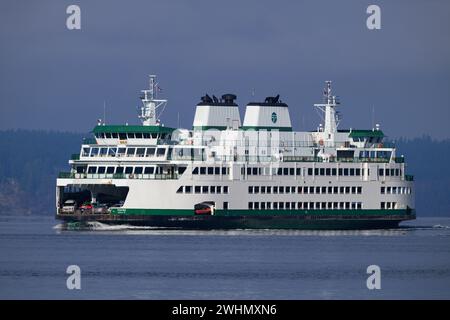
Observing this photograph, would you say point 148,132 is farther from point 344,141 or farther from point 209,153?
point 344,141

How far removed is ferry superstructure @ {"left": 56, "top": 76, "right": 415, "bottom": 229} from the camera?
9531 centimetres

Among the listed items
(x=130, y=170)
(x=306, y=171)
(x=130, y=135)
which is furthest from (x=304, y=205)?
(x=130, y=135)

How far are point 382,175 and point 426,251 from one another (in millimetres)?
16451

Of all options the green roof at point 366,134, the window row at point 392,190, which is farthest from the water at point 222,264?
the green roof at point 366,134

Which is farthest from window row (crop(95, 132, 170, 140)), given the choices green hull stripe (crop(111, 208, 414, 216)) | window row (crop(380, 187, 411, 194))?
window row (crop(380, 187, 411, 194))

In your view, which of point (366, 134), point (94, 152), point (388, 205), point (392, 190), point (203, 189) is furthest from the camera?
point (366, 134)

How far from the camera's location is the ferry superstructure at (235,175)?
9531 centimetres

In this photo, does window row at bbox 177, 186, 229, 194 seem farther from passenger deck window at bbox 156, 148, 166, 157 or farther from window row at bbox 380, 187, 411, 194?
window row at bbox 380, 187, 411, 194

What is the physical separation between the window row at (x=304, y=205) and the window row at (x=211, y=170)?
8.51 ft

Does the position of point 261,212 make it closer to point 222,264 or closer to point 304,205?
point 304,205

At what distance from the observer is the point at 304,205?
3880 inches

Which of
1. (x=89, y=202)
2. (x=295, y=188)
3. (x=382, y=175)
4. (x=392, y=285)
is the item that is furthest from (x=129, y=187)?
(x=392, y=285)

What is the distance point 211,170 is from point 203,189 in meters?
1.30

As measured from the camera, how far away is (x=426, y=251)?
277 ft
